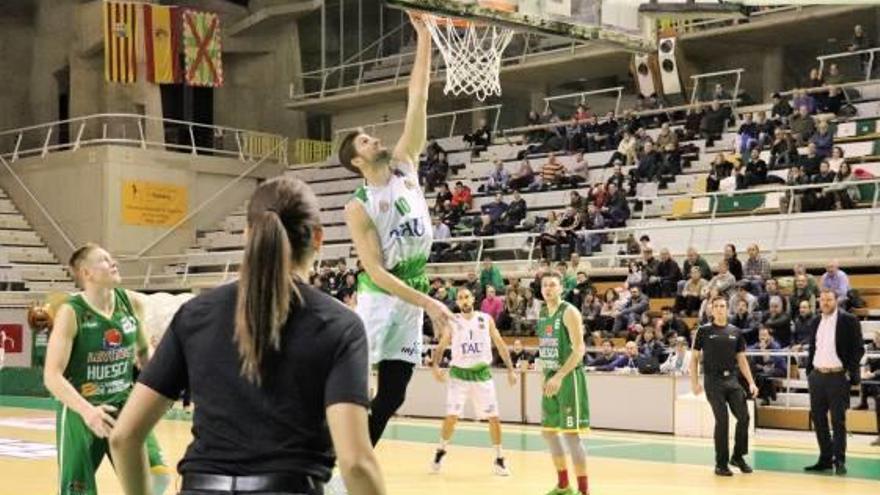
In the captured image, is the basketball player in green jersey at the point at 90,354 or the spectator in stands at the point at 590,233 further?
the spectator in stands at the point at 590,233

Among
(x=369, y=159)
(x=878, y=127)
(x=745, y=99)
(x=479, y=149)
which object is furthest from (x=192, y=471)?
(x=479, y=149)

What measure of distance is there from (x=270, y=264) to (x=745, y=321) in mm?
15946

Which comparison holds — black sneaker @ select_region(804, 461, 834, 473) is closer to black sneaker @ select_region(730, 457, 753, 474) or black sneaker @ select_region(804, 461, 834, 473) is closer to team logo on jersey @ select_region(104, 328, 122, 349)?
black sneaker @ select_region(730, 457, 753, 474)

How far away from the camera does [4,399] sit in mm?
25719

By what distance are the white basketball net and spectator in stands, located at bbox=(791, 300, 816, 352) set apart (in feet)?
22.0

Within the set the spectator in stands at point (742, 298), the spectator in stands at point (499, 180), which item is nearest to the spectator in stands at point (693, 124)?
the spectator in stands at point (499, 180)

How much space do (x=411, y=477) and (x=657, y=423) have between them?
6.17 metres

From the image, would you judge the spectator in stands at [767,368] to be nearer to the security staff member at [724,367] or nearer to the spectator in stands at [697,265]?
the spectator in stands at [697,265]

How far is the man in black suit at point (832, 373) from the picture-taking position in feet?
43.6

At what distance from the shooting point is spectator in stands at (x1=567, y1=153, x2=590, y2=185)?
26766 mm

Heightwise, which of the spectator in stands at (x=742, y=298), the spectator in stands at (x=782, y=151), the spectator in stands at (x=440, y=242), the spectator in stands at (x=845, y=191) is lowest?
the spectator in stands at (x=742, y=298)

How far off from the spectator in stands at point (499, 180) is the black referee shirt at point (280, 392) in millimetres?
24945

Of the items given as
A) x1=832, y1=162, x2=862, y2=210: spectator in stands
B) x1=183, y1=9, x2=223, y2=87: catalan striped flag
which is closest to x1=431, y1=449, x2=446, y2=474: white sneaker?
x1=832, y1=162, x2=862, y2=210: spectator in stands

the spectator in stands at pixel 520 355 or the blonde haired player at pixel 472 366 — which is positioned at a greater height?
the blonde haired player at pixel 472 366
